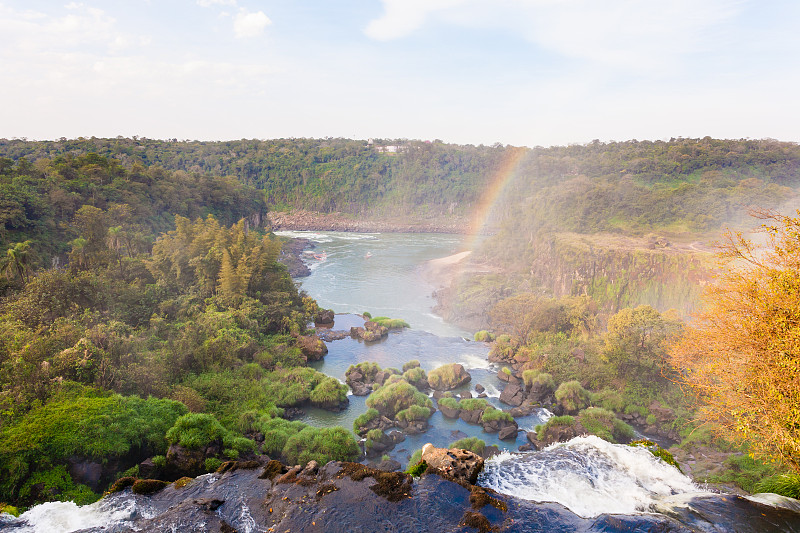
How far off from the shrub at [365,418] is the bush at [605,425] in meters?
10.5

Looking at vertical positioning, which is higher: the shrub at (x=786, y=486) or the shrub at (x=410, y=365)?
the shrub at (x=786, y=486)

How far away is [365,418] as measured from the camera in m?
21.7

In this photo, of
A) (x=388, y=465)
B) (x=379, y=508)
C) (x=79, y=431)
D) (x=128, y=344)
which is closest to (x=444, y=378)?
(x=388, y=465)

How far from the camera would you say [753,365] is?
30.8 ft

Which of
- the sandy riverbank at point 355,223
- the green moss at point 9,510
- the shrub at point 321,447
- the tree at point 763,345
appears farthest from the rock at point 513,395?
the sandy riverbank at point 355,223

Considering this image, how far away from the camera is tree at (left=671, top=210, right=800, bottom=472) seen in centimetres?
855

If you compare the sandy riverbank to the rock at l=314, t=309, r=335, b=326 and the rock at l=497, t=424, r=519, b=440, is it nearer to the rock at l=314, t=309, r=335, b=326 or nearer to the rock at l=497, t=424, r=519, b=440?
the rock at l=314, t=309, r=335, b=326

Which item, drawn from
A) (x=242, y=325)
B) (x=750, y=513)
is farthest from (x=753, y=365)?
(x=242, y=325)

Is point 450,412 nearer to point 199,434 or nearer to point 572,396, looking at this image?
point 572,396

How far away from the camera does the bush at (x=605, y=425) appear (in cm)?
1998

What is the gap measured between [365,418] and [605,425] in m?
12.0

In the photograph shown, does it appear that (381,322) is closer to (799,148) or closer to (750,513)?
(750,513)

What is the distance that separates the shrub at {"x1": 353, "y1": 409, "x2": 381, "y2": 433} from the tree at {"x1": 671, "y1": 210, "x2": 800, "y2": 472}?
598 inches

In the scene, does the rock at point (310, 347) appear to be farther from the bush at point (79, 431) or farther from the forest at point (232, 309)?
the bush at point (79, 431)
